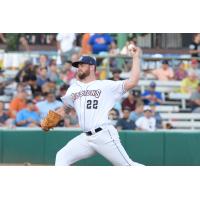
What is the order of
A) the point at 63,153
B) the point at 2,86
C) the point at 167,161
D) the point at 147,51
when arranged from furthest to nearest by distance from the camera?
the point at 147,51
the point at 2,86
the point at 167,161
the point at 63,153

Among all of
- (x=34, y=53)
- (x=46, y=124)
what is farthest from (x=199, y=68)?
(x=46, y=124)

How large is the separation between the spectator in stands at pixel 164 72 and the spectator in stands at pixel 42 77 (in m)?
2.39

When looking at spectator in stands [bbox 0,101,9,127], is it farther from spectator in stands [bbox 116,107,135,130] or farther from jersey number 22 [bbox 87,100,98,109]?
jersey number 22 [bbox 87,100,98,109]

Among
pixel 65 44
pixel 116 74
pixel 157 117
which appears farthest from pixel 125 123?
pixel 65 44

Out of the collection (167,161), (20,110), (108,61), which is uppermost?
(108,61)

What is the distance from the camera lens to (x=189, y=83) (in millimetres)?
15406

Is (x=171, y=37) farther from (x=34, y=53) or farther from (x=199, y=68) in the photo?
(x=34, y=53)

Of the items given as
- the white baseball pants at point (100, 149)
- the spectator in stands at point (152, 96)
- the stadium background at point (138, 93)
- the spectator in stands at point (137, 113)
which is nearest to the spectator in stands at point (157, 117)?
the stadium background at point (138, 93)

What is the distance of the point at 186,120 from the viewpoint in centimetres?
1517

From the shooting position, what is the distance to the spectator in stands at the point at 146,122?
45.3 ft

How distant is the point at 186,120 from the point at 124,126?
77.0 inches

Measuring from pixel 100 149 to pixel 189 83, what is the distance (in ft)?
25.2

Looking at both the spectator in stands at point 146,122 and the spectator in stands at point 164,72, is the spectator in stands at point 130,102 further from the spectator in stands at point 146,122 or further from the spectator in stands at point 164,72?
the spectator in stands at point 164,72

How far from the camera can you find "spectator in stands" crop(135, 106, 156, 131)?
13.8 metres
